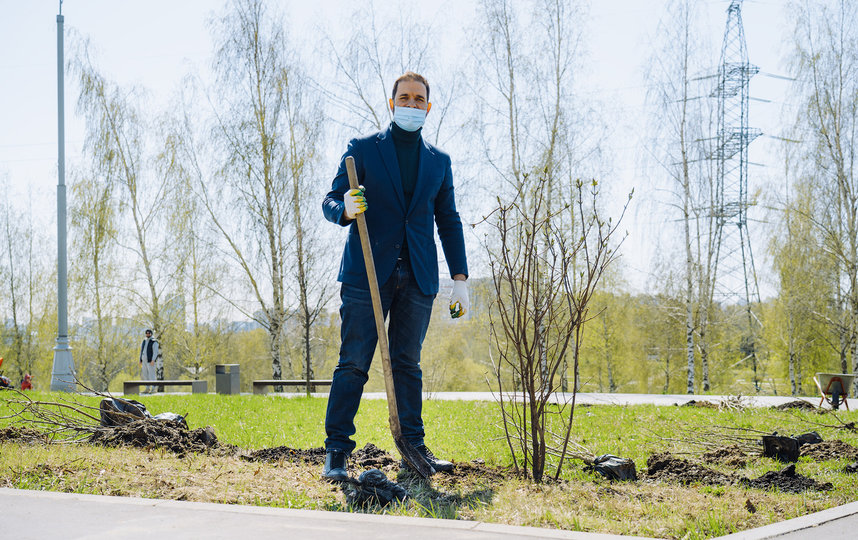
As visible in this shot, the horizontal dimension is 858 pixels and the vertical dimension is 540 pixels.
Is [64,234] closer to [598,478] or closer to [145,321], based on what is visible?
[145,321]

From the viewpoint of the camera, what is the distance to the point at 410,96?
3.78 m

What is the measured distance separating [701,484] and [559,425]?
3022 millimetres

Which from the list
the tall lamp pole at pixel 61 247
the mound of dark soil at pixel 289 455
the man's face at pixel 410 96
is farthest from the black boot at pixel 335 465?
the tall lamp pole at pixel 61 247

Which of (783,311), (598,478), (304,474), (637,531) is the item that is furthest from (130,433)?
(783,311)

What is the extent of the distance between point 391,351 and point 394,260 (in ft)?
1.68

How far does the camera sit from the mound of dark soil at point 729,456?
4246mm

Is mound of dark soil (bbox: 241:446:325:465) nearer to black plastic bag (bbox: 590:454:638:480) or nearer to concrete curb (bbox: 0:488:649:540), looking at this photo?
concrete curb (bbox: 0:488:649:540)

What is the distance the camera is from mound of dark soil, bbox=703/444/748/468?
425 cm

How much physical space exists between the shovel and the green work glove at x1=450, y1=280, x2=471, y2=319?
23.1 inches

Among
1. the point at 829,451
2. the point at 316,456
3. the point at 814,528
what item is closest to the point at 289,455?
the point at 316,456

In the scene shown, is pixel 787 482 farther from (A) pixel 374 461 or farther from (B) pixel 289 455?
(B) pixel 289 455

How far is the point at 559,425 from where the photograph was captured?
21.2 ft

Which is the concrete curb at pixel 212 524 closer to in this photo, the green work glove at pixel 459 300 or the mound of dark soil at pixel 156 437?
the green work glove at pixel 459 300

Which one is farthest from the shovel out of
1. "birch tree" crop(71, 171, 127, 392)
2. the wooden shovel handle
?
"birch tree" crop(71, 171, 127, 392)
